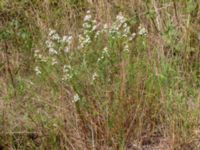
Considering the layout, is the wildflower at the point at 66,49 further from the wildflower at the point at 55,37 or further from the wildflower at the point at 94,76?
the wildflower at the point at 94,76

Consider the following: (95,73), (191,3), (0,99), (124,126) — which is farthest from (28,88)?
(191,3)

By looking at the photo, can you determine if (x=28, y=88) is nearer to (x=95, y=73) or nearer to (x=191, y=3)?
(x=95, y=73)

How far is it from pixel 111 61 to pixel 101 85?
15cm

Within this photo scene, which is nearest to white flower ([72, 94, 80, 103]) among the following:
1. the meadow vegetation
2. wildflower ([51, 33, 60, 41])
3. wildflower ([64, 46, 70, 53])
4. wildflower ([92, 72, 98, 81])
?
the meadow vegetation

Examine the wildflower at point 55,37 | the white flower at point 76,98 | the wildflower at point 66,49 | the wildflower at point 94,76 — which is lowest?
the white flower at point 76,98

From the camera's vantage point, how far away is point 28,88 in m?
3.13

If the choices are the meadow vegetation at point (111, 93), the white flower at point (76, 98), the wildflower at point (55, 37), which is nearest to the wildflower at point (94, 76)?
the meadow vegetation at point (111, 93)

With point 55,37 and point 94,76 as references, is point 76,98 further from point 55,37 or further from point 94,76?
point 55,37

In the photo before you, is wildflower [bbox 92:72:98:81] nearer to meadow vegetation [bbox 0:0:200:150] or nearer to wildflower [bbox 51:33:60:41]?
meadow vegetation [bbox 0:0:200:150]

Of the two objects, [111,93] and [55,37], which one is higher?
[55,37]

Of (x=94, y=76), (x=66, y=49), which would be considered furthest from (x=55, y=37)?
(x=94, y=76)

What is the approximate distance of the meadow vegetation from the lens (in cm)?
278

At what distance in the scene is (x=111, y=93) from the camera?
284 cm

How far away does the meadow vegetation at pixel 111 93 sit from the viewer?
2.78 meters
